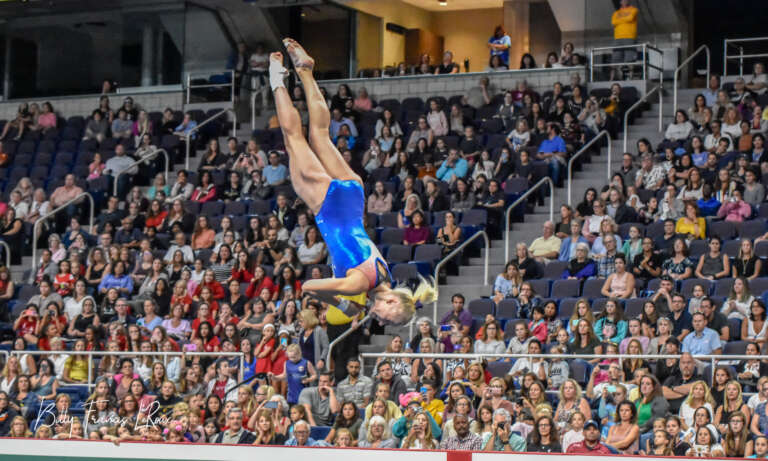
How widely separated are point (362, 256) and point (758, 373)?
14.9 ft

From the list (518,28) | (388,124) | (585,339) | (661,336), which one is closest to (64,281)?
(388,124)

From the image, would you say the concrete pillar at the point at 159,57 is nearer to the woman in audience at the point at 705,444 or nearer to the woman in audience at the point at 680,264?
the woman in audience at the point at 680,264

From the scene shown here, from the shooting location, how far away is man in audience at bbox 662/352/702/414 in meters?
10.4

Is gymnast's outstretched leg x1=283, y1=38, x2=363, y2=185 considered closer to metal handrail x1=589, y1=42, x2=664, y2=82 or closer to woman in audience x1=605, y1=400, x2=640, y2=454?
woman in audience x1=605, y1=400, x2=640, y2=454

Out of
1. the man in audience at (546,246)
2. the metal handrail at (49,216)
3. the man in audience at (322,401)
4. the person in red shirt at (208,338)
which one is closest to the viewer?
the man in audience at (322,401)

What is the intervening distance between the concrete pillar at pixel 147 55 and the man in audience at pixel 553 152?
8612 millimetres

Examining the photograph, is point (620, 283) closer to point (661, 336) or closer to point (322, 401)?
point (661, 336)

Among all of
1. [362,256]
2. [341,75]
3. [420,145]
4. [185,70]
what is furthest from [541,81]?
[362,256]

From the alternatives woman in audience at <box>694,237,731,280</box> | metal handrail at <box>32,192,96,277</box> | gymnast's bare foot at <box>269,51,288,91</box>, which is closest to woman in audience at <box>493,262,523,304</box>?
woman in audience at <box>694,237,731,280</box>

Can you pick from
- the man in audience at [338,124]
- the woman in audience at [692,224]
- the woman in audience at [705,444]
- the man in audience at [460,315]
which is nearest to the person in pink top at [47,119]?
the man in audience at [338,124]

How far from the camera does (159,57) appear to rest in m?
21.2

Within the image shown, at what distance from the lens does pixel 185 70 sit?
20156 mm

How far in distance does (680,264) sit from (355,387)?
3655mm

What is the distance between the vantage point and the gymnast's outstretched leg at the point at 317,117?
8.14 metres
